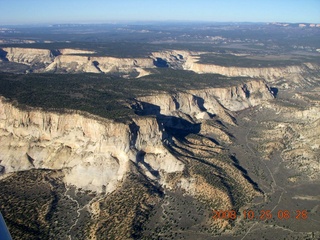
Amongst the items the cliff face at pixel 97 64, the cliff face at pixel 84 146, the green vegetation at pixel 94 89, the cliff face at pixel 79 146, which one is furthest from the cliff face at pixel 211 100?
the cliff face at pixel 97 64

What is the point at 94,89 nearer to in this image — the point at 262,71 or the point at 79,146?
the point at 79,146

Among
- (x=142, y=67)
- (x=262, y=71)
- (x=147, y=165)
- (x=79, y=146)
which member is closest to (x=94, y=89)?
(x=79, y=146)

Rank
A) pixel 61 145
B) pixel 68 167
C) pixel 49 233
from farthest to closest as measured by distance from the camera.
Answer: pixel 61 145, pixel 68 167, pixel 49 233

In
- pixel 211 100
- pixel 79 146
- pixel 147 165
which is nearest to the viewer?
pixel 147 165

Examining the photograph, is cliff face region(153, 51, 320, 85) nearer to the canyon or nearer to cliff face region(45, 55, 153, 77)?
cliff face region(45, 55, 153, 77)

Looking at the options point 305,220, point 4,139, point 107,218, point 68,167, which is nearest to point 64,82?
point 4,139

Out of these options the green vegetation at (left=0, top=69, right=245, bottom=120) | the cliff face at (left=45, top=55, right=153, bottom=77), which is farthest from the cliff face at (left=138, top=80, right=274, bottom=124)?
the cliff face at (left=45, top=55, right=153, bottom=77)

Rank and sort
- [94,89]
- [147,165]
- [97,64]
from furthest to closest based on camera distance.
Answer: [97,64]
[94,89]
[147,165]

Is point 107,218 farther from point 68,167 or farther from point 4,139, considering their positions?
point 4,139
